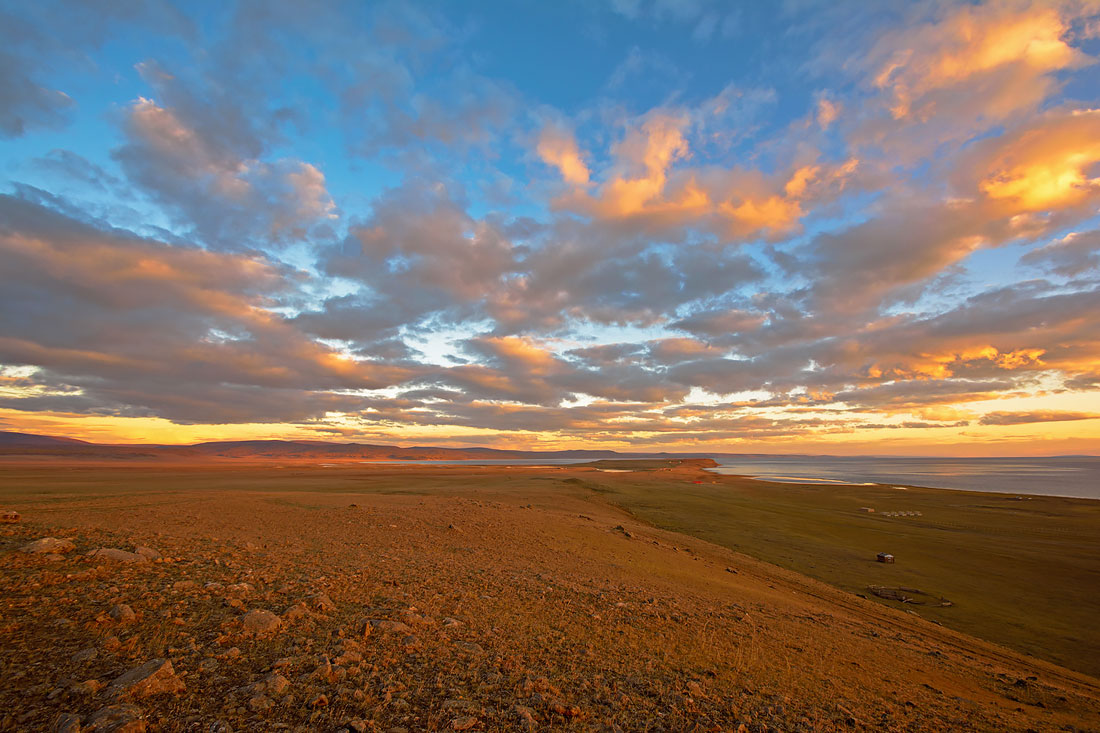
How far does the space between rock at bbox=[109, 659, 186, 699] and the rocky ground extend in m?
0.02

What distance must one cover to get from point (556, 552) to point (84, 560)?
Result: 389 inches

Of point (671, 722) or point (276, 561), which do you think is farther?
point (276, 561)

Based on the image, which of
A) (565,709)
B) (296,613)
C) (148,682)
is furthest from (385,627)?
(565,709)

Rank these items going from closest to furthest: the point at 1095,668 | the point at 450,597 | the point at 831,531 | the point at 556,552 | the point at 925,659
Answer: the point at 450,597, the point at 925,659, the point at 1095,668, the point at 556,552, the point at 831,531

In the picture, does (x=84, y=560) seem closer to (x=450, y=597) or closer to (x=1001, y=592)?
(x=450, y=597)

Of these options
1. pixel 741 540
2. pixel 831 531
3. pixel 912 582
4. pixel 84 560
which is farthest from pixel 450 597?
pixel 831 531

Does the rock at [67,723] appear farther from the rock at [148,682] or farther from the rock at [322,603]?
the rock at [322,603]

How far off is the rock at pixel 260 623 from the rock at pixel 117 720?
5.82ft

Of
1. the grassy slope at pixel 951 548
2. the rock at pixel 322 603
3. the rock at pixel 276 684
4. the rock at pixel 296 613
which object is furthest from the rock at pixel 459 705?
the grassy slope at pixel 951 548

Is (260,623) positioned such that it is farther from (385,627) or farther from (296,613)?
(385,627)

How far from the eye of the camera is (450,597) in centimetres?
823

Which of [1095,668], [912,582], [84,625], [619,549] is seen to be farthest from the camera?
[912,582]

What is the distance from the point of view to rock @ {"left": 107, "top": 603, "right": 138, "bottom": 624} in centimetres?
583

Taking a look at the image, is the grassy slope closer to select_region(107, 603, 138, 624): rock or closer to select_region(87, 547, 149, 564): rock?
select_region(87, 547, 149, 564): rock
